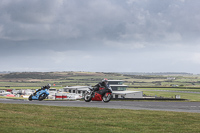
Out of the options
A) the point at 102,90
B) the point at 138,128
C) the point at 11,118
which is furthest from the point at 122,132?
the point at 102,90

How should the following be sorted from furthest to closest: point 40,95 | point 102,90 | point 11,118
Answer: point 40,95, point 102,90, point 11,118

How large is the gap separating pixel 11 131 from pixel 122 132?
6438mm

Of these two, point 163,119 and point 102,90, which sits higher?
point 102,90

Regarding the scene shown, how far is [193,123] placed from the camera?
66.4 ft

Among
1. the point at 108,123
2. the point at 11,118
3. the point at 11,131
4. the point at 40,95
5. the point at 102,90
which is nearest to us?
the point at 11,131

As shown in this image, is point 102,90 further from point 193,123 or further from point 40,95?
point 193,123

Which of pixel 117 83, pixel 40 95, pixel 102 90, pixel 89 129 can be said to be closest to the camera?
pixel 89 129

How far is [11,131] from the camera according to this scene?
1562 centimetres

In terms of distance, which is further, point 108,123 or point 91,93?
point 91,93

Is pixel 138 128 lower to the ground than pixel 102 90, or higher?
lower

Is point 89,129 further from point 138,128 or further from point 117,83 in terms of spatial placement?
point 117,83

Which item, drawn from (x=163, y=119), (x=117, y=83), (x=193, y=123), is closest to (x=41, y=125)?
(x=163, y=119)

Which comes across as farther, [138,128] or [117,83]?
[117,83]

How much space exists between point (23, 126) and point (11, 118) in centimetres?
382
